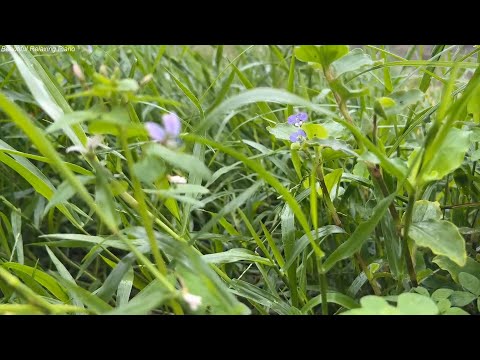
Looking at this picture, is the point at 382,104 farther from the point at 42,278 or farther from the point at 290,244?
the point at 42,278

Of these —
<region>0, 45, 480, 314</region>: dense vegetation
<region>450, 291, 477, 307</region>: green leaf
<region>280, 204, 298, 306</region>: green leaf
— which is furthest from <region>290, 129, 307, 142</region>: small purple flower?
<region>450, 291, 477, 307</region>: green leaf

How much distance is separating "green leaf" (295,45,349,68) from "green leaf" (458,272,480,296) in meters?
0.23

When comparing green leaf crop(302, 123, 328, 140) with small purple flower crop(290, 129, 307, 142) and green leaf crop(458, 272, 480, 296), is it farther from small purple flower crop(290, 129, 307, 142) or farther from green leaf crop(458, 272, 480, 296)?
green leaf crop(458, 272, 480, 296)

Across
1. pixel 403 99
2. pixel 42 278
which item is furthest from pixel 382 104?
pixel 42 278

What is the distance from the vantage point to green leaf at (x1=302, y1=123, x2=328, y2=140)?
1.82 feet

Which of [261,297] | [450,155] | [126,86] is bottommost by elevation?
[261,297]

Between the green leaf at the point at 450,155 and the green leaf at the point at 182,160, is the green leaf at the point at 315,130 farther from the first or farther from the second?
the green leaf at the point at 182,160

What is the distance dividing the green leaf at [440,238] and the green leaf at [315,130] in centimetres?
12

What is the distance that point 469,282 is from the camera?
55cm

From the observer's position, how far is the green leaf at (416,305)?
0.40 meters

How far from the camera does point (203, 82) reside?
1.44 meters

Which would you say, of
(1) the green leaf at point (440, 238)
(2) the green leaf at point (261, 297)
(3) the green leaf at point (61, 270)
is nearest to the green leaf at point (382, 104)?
(1) the green leaf at point (440, 238)

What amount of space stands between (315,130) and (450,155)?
4.9 inches
